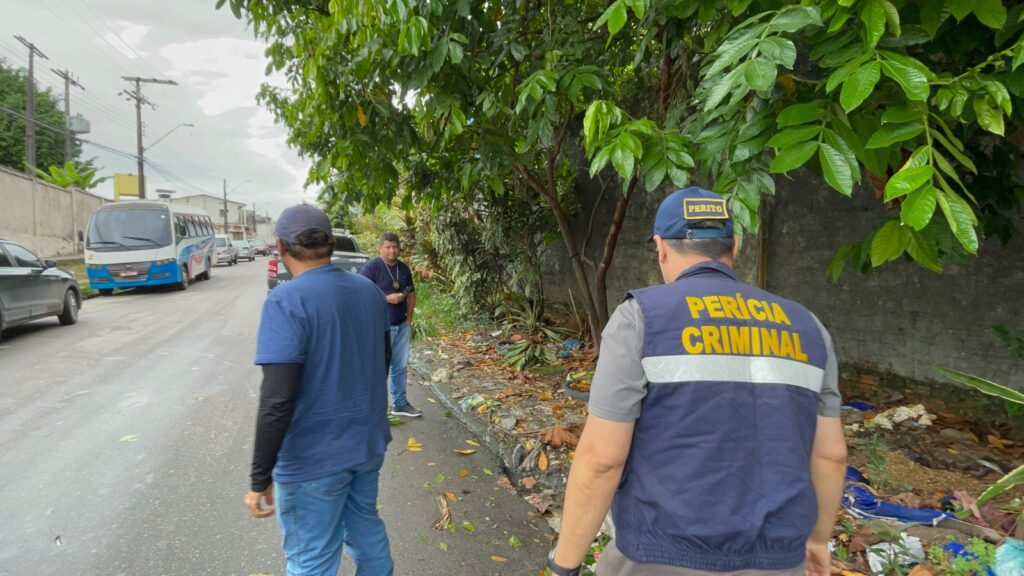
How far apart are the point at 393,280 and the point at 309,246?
3142 mm

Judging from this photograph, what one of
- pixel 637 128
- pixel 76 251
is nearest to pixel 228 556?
pixel 637 128

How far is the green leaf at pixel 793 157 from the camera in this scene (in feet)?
6.02

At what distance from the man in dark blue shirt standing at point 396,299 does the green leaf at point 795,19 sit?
415 cm

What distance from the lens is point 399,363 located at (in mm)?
5543

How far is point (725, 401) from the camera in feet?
4.75

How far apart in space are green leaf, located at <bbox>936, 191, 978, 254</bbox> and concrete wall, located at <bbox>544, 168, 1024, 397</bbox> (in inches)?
120

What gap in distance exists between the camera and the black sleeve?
6.82ft

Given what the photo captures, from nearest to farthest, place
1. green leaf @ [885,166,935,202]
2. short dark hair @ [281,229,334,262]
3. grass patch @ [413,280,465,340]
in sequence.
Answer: green leaf @ [885,166,935,202], short dark hair @ [281,229,334,262], grass patch @ [413,280,465,340]

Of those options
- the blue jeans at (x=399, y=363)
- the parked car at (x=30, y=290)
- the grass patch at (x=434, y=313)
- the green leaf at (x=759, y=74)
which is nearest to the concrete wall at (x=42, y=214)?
the parked car at (x=30, y=290)

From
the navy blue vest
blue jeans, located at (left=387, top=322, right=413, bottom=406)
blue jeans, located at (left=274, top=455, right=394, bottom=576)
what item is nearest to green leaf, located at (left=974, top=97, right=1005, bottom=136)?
the navy blue vest

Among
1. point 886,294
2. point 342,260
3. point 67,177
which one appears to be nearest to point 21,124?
point 67,177

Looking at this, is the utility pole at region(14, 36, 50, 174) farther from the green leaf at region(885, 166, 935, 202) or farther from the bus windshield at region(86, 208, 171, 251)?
the green leaf at region(885, 166, 935, 202)

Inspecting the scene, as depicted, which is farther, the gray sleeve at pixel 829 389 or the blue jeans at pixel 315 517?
the blue jeans at pixel 315 517

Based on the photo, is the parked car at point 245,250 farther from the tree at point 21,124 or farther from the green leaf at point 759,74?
the green leaf at point 759,74
